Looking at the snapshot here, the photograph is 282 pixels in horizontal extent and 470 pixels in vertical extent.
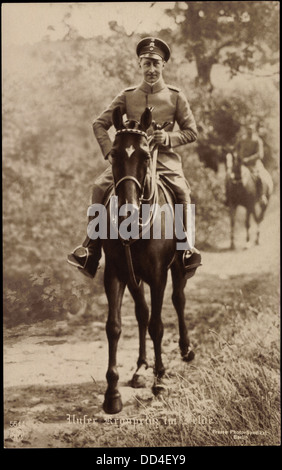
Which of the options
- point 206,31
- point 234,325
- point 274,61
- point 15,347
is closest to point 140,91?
point 206,31

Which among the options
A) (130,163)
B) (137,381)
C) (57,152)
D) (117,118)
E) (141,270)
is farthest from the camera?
(57,152)

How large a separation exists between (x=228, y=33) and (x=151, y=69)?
1.93ft

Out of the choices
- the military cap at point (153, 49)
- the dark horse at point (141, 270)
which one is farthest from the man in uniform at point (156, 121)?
the dark horse at point (141, 270)

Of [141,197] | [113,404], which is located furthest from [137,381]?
[141,197]

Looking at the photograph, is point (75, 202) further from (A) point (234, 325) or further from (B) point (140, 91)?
(A) point (234, 325)

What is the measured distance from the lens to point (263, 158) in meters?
3.54

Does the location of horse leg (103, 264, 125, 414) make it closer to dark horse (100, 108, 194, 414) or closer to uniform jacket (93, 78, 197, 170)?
dark horse (100, 108, 194, 414)

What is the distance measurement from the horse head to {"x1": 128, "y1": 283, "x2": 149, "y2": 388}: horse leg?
2.07 feet

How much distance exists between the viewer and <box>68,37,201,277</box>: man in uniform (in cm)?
334

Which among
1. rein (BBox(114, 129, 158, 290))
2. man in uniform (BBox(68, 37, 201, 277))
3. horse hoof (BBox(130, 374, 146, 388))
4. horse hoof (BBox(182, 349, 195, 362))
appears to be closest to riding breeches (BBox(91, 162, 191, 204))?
man in uniform (BBox(68, 37, 201, 277))

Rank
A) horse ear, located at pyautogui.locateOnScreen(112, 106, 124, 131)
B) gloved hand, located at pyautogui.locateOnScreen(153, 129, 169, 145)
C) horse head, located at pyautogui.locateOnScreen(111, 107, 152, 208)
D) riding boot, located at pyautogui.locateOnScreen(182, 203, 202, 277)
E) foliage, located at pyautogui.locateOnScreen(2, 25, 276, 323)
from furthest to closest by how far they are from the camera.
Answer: foliage, located at pyautogui.locateOnScreen(2, 25, 276, 323)
riding boot, located at pyautogui.locateOnScreen(182, 203, 202, 277)
gloved hand, located at pyautogui.locateOnScreen(153, 129, 169, 145)
horse ear, located at pyautogui.locateOnScreen(112, 106, 124, 131)
horse head, located at pyautogui.locateOnScreen(111, 107, 152, 208)

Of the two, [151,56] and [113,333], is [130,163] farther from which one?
[113,333]

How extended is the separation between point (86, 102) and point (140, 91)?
1.20 ft

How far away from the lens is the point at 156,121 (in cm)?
337
